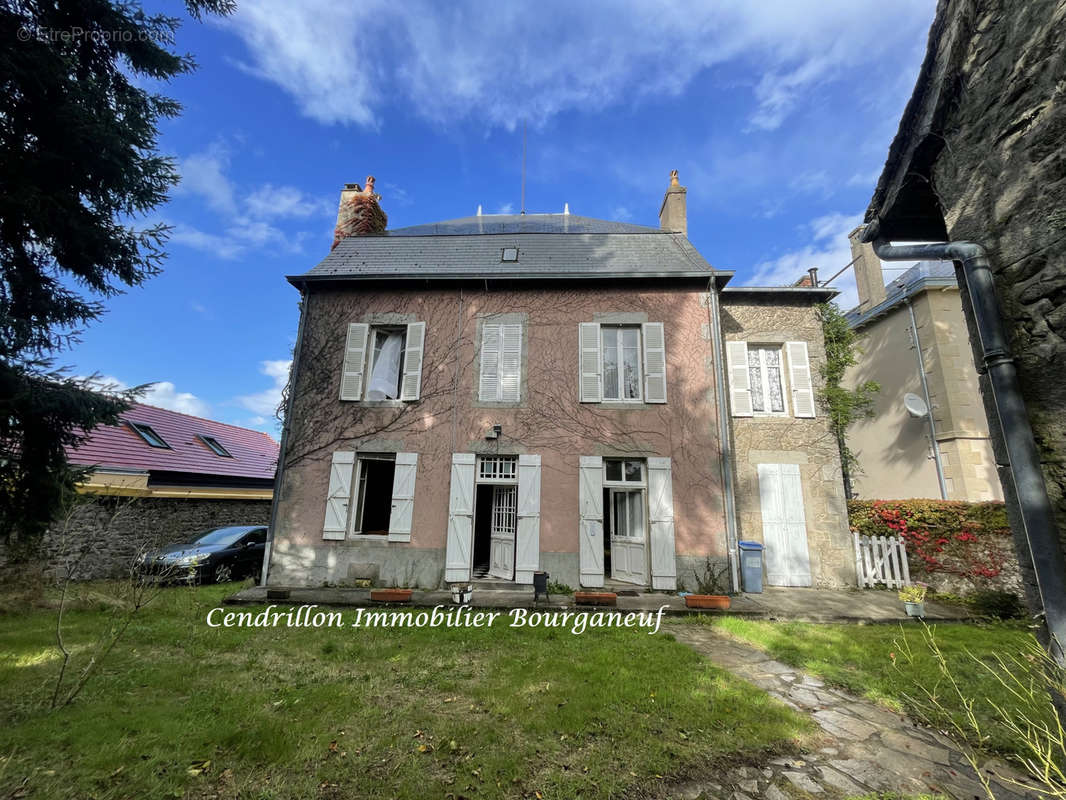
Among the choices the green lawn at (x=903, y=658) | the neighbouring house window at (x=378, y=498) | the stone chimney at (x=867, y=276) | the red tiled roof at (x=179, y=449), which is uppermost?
the stone chimney at (x=867, y=276)

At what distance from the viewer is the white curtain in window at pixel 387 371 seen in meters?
8.06

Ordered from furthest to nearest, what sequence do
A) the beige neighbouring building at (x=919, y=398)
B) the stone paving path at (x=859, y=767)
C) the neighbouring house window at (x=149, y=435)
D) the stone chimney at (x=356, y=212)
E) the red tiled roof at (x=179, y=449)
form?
1. the neighbouring house window at (x=149, y=435)
2. the stone chimney at (x=356, y=212)
3. the red tiled roof at (x=179, y=449)
4. the beige neighbouring building at (x=919, y=398)
5. the stone paving path at (x=859, y=767)

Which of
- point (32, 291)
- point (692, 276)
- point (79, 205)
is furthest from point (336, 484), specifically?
point (692, 276)

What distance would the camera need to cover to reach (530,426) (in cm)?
775

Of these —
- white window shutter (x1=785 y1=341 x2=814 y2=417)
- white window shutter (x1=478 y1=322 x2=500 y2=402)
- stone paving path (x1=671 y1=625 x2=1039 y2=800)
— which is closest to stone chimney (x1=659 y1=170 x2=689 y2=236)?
white window shutter (x1=785 y1=341 x2=814 y2=417)

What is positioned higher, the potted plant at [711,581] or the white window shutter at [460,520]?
the white window shutter at [460,520]

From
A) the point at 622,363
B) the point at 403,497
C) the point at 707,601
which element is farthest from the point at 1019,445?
the point at 403,497

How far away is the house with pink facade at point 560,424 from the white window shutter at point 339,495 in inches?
1.0

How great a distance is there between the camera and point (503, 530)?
7.86 metres

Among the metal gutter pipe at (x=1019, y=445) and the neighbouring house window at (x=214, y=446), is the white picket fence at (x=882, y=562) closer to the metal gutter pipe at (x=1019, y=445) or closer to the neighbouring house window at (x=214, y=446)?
the metal gutter pipe at (x=1019, y=445)

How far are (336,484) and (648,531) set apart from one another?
5649mm

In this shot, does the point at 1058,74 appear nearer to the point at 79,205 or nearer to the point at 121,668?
the point at 121,668

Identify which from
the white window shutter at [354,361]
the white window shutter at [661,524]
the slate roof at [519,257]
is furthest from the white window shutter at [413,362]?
the white window shutter at [661,524]

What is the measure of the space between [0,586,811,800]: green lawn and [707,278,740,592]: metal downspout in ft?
9.59
